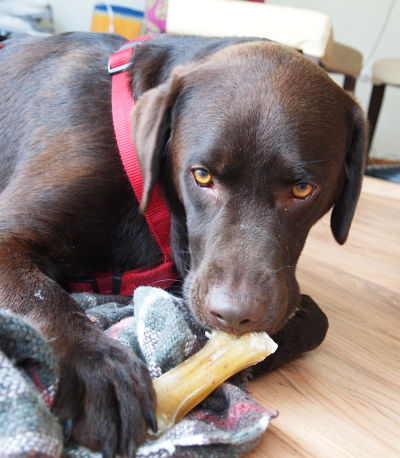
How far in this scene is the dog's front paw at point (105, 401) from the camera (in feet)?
2.78

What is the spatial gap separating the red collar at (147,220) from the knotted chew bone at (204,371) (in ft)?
1.45

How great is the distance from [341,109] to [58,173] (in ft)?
2.42

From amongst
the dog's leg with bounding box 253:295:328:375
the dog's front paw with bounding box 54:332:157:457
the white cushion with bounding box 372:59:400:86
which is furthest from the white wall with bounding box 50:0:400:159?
the dog's front paw with bounding box 54:332:157:457

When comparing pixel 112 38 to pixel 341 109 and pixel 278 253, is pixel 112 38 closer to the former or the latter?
pixel 341 109

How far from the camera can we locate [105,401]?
34.5 inches

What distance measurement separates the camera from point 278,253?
1.15 m

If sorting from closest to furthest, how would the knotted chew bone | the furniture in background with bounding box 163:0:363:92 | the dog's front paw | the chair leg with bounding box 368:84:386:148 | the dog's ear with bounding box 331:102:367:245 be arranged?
the dog's front paw < the knotted chew bone < the dog's ear with bounding box 331:102:367:245 < the furniture in background with bounding box 163:0:363:92 < the chair leg with bounding box 368:84:386:148

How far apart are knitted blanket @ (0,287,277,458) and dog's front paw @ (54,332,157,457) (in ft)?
0.08

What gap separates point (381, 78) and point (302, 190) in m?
4.51

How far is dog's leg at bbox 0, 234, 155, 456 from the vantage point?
33.6 inches

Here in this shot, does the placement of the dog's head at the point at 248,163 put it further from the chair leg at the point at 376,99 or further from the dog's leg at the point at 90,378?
the chair leg at the point at 376,99

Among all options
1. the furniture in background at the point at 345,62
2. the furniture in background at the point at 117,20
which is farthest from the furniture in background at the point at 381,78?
the furniture in background at the point at 117,20

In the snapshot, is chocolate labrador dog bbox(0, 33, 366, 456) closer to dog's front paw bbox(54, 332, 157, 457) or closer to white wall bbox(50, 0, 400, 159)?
dog's front paw bbox(54, 332, 157, 457)

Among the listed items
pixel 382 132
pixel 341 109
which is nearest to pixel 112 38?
pixel 341 109
